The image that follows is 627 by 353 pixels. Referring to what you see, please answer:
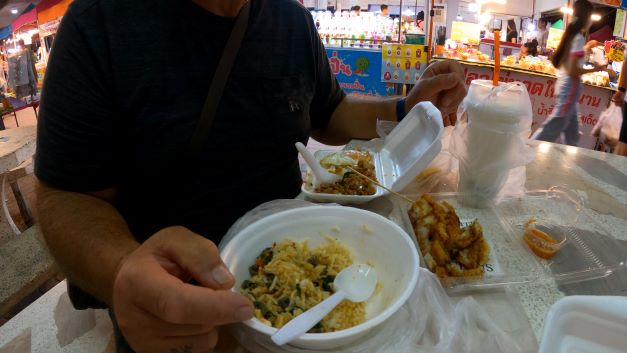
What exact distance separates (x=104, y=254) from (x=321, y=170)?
75 centimetres

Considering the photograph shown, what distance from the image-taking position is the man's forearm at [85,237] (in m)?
0.77

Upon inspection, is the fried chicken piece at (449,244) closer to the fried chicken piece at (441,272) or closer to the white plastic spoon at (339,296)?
the fried chicken piece at (441,272)

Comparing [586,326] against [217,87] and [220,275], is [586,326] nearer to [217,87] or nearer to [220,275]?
[220,275]

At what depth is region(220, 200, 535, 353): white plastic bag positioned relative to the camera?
69 cm

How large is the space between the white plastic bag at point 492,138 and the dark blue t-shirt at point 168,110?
0.54 metres

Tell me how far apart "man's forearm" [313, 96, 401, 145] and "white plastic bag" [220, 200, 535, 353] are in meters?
0.95

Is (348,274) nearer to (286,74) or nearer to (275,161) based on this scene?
(275,161)

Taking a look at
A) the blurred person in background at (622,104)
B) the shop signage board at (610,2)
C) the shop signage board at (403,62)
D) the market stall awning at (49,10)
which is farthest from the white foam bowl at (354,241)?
the market stall awning at (49,10)

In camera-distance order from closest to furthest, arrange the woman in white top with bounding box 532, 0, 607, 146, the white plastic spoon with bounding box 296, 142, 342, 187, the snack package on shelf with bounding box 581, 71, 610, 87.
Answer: the white plastic spoon with bounding box 296, 142, 342, 187 < the woman in white top with bounding box 532, 0, 607, 146 < the snack package on shelf with bounding box 581, 71, 610, 87

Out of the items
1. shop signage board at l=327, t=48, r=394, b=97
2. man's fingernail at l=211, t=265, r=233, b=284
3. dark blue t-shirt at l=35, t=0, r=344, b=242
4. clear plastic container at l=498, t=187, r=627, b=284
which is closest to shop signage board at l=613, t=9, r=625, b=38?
shop signage board at l=327, t=48, r=394, b=97

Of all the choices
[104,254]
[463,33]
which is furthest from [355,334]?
Result: [463,33]

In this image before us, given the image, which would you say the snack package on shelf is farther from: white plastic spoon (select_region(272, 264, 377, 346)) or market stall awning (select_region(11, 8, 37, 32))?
market stall awning (select_region(11, 8, 37, 32))

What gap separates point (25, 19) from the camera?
5.06m

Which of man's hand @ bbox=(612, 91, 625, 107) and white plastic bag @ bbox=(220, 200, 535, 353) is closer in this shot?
white plastic bag @ bbox=(220, 200, 535, 353)
